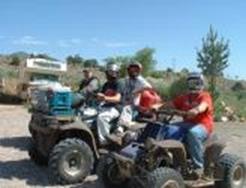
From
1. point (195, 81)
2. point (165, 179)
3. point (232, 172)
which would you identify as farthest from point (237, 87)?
point (165, 179)

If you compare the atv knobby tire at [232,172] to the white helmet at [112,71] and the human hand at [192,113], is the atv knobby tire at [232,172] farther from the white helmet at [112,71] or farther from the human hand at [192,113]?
the white helmet at [112,71]

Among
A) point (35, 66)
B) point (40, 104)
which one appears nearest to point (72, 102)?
point (40, 104)

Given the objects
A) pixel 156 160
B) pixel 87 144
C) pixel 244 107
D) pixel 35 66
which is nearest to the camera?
pixel 156 160

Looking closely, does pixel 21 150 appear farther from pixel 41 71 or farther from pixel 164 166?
pixel 41 71

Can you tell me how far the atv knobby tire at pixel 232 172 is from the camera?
921 centimetres

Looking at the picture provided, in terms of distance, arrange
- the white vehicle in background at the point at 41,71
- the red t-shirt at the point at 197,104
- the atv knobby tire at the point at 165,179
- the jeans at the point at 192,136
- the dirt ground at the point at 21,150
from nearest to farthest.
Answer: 1. the atv knobby tire at the point at 165,179
2. the jeans at the point at 192,136
3. the red t-shirt at the point at 197,104
4. the dirt ground at the point at 21,150
5. the white vehicle in background at the point at 41,71

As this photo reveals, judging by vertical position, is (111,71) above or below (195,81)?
above

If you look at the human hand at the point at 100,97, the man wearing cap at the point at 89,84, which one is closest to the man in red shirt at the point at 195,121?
the human hand at the point at 100,97

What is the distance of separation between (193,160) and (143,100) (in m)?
2.12

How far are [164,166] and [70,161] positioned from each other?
1.82 metres

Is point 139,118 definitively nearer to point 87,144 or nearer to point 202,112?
point 87,144

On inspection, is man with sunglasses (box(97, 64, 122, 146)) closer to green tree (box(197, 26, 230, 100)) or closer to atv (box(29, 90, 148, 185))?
atv (box(29, 90, 148, 185))

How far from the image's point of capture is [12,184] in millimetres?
9922

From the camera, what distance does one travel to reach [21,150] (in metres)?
13.3
